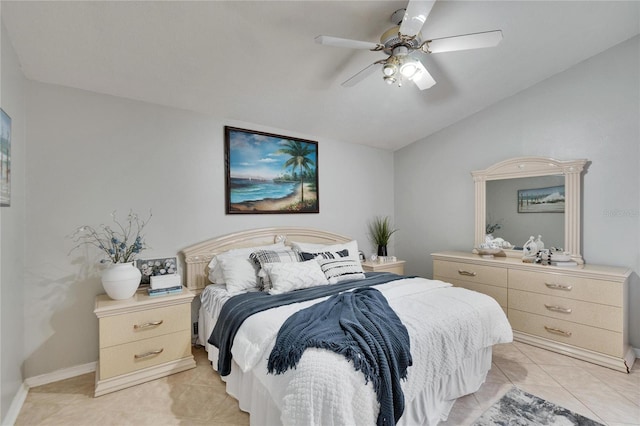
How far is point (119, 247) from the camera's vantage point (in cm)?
264

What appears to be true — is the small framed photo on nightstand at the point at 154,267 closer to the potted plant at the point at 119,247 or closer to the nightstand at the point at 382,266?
the potted plant at the point at 119,247

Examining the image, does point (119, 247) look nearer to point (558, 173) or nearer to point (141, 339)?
point (141, 339)

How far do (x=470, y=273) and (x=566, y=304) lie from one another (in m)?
0.91

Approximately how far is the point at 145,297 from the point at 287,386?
1709mm

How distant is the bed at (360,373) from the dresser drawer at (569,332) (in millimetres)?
1121

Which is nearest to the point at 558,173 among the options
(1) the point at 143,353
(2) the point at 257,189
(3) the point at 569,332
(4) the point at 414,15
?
(3) the point at 569,332

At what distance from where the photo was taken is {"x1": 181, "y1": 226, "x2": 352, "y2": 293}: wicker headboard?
3.05 metres

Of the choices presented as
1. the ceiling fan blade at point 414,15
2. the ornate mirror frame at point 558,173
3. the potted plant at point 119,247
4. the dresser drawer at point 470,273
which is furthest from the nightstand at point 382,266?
the ceiling fan blade at point 414,15

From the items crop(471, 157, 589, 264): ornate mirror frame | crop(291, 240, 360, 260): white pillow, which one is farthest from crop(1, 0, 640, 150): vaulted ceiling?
crop(291, 240, 360, 260): white pillow

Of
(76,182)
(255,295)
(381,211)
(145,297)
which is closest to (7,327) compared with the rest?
(145,297)

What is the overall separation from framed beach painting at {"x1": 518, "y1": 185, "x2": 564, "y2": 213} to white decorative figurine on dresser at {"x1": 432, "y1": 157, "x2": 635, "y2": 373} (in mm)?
63

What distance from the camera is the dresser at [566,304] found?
105 inches

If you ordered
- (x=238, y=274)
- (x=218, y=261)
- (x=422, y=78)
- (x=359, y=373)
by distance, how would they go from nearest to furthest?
(x=359, y=373) < (x=422, y=78) < (x=238, y=274) < (x=218, y=261)

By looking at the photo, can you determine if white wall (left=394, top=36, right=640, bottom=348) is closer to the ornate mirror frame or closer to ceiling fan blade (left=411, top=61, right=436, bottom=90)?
the ornate mirror frame
